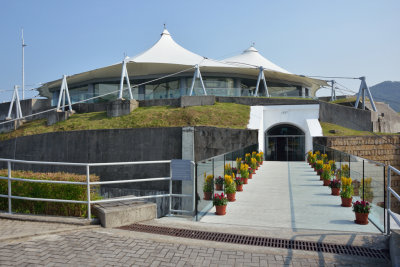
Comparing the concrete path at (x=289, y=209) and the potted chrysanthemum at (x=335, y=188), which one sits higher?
the potted chrysanthemum at (x=335, y=188)

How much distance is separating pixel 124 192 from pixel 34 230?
14227 millimetres

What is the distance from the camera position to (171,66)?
127 feet

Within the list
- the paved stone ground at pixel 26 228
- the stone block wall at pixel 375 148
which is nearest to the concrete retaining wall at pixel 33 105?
the stone block wall at pixel 375 148

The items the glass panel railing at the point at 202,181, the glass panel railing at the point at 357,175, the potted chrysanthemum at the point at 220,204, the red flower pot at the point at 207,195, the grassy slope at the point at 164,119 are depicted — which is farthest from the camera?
the grassy slope at the point at 164,119

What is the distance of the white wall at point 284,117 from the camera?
2231 centimetres

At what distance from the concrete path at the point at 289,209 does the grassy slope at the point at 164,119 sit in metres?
11.5

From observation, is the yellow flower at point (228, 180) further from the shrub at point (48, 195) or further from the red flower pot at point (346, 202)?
the shrub at point (48, 195)

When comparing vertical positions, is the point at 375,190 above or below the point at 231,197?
above

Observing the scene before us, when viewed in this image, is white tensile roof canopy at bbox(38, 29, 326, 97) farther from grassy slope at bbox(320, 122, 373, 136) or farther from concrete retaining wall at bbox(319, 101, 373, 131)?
grassy slope at bbox(320, 122, 373, 136)

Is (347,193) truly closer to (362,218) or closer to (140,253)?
(362,218)

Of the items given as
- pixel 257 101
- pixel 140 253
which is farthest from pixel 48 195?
pixel 257 101

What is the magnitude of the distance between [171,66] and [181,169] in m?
33.4

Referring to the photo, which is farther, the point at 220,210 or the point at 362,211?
the point at 220,210

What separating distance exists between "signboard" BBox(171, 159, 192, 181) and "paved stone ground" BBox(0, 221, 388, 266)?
173 centimetres
